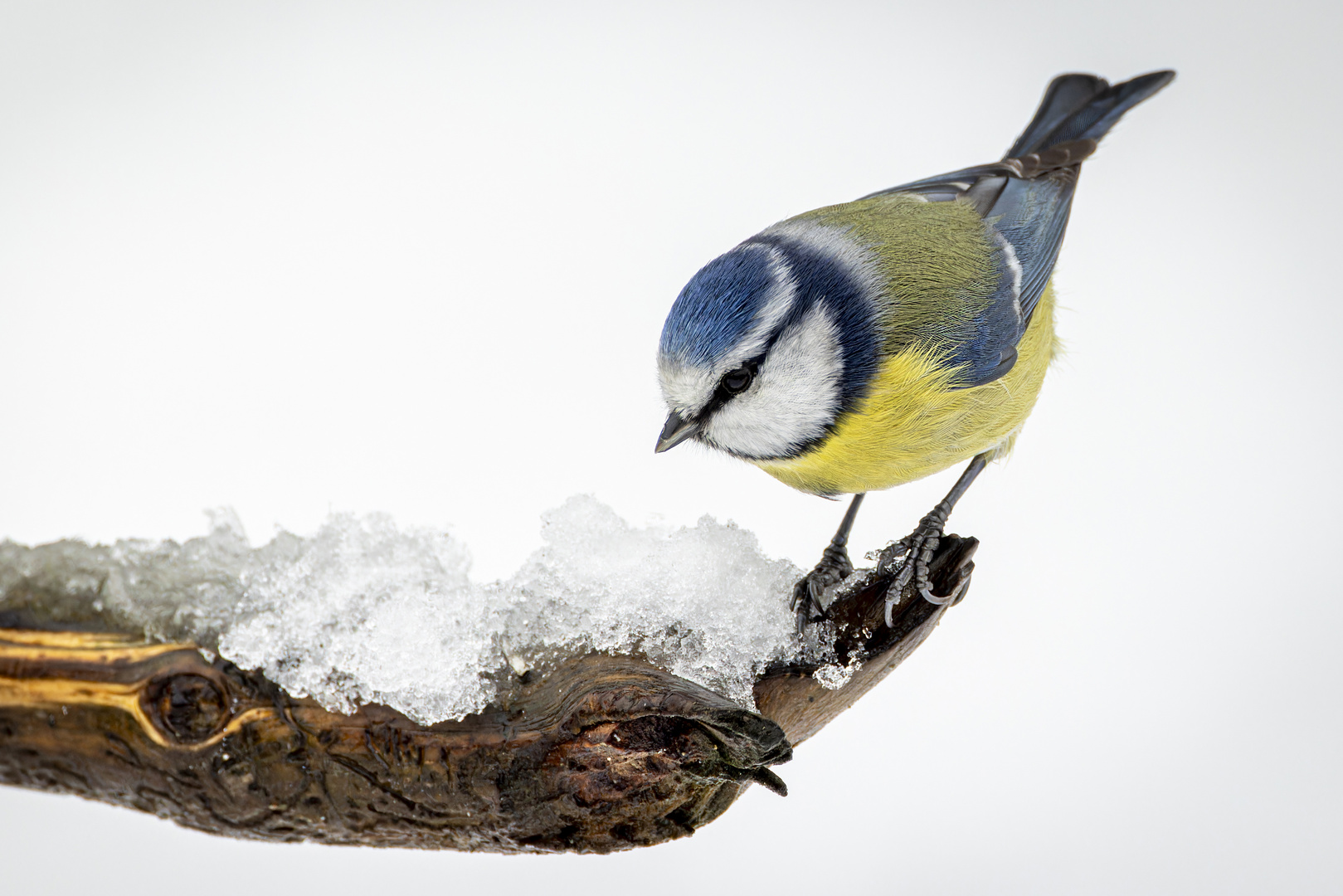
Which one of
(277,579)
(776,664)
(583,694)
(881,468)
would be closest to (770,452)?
(881,468)

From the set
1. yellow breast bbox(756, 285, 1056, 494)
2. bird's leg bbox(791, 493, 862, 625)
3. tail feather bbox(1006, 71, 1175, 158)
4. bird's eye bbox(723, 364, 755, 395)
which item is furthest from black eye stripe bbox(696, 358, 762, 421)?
tail feather bbox(1006, 71, 1175, 158)

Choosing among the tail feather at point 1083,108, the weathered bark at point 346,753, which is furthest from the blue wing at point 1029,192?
the weathered bark at point 346,753

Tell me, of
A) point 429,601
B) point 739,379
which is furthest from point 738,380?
point 429,601

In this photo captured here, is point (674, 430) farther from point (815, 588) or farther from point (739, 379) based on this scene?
point (815, 588)

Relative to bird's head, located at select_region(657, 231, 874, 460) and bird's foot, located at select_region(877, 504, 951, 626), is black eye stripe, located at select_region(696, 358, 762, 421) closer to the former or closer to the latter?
bird's head, located at select_region(657, 231, 874, 460)

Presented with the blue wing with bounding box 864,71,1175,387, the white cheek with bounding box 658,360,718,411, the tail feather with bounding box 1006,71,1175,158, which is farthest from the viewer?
the tail feather with bounding box 1006,71,1175,158

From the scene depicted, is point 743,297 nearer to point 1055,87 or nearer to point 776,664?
point 776,664
